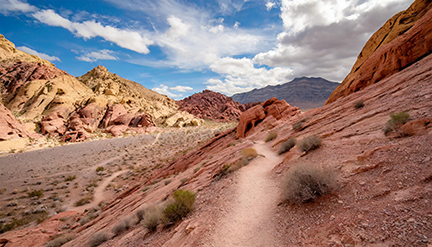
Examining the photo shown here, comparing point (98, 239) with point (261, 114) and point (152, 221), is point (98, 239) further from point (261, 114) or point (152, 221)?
point (261, 114)

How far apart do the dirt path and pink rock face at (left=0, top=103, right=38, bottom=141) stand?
3508 centimetres

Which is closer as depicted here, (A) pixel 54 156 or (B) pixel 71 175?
(B) pixel 71 175

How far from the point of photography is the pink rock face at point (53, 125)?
105 feet

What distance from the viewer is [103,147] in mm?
28672

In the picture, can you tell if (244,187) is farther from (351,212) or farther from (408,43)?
(408,43)

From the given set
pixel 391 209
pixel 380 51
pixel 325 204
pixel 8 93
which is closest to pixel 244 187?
pixel 325 204

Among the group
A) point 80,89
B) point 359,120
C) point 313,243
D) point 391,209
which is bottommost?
point 313,243

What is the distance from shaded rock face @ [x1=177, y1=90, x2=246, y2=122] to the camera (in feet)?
266

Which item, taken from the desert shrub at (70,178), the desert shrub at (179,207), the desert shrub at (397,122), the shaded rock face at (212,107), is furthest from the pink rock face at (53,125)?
the shaded rock face at (212,107)

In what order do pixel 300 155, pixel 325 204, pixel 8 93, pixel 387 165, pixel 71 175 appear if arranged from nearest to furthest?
pixel 325 204
pixel 387 165
pixel 300 155
pixel 71 175
pixel 8 93

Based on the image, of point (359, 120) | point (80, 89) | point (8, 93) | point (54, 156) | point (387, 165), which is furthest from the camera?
point (80, 89)

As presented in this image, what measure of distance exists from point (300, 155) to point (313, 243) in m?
4.66

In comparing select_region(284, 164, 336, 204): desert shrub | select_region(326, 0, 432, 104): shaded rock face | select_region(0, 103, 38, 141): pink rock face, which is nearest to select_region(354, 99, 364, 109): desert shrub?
select_region(326, 0, 432, 104): shaded rock face

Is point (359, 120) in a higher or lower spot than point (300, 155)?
higher
